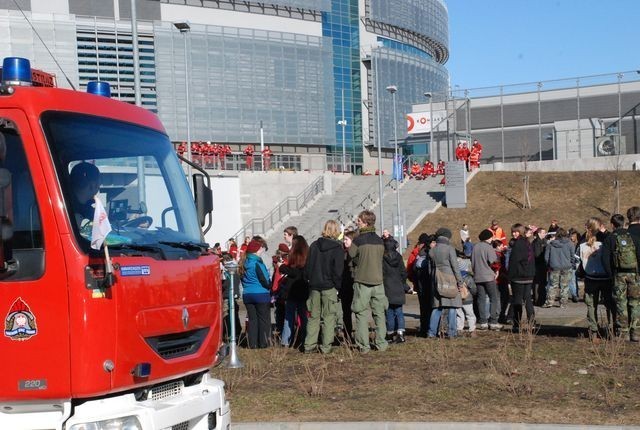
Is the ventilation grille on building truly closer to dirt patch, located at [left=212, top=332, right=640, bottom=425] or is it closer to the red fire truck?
dirt patch, located at [left=212, top=332, right=640, bottom=425]

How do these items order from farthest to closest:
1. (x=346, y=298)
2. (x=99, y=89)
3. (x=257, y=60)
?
(x=257, y=60) < (x=346, y=298) < (x=99, y=89)

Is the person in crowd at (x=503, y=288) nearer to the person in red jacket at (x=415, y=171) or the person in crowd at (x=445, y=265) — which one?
the person in crowd at (x=445, y=265)

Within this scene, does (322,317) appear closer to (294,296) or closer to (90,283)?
(294,296)

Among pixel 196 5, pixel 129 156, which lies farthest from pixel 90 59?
pixel 129 156

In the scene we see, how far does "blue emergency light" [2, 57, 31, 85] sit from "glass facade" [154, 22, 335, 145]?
165 ft

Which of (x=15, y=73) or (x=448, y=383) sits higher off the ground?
(x=15, y=73)

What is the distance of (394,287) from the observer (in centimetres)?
1316

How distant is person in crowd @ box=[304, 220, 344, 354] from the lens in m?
12.2

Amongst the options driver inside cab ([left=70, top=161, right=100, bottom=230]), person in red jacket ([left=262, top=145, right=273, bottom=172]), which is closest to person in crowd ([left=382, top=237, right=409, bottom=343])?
driver inside cab ([left=70, top=161, right=100, bottom=230])

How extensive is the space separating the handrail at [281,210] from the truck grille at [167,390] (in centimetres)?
3371

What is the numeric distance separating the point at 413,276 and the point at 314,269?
319 centimetres

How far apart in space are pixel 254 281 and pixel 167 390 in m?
6.78

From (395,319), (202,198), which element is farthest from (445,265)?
(202,198)

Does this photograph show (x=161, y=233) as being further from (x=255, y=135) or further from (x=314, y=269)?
(x=255, y=135)
